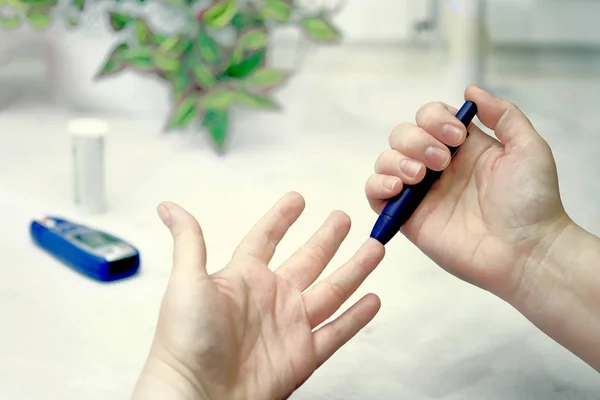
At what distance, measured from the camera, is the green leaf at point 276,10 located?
3.44ft

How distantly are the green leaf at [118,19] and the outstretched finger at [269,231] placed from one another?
0.60 metres

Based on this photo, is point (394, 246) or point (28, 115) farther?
point (28, 115)

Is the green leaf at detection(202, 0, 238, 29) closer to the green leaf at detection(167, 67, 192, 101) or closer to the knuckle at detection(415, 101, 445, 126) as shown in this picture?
the green leaf at detection(167, 67, 192, 101)

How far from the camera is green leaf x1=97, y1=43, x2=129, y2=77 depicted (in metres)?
1.07

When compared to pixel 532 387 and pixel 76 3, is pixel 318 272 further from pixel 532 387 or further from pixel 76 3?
pixel 76 3

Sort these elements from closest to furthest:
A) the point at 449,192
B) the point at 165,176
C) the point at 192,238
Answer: the point at 192,238, the point at 449,192, the point at 165,176

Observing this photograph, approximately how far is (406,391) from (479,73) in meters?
0.71

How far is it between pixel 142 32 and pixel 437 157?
0.60 metres

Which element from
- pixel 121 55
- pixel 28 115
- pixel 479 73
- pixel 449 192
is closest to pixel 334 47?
pixel 479 73

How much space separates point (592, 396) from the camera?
1.80 ft

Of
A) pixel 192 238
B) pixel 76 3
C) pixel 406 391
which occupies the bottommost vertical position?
pixel 406 391

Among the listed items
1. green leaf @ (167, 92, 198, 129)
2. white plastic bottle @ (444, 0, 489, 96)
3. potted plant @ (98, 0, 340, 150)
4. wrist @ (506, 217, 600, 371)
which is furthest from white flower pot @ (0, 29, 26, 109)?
wrist @ (506, 217, 600, 371)

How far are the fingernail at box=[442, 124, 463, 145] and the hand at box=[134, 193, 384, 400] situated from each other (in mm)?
104

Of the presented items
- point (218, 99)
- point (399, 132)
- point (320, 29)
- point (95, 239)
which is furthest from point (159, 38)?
point (399, 132)
